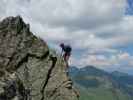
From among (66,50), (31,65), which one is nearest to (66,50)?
(66,50)

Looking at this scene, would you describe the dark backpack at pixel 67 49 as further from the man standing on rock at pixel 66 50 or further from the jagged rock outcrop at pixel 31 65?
the jagged rock outcrop at pixel 31 65

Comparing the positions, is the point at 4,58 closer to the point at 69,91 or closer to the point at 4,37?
the point at 4,37

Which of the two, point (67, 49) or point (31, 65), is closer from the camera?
point (31, 65)

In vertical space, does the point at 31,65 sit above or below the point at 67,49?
below

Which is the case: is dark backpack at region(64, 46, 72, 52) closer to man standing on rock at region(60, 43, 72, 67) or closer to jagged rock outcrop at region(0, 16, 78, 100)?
man standing on rock at region(60, 43, 72, 67)

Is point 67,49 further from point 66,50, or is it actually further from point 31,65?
point 31,65

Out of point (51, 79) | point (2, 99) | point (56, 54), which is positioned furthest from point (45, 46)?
point (2, 99)

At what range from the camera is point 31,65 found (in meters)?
40.1

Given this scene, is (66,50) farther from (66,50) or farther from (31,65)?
(31,65)

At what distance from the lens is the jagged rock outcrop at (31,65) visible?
3891 centimetres

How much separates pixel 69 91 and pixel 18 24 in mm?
11448

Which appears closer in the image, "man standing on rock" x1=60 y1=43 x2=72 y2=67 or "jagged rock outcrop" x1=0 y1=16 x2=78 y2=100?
"jagged rock outcrop" x1=0 y1=16 x2=78 y2=100

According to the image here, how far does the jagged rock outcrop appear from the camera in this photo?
38906 mm

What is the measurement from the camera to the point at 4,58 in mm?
39719
